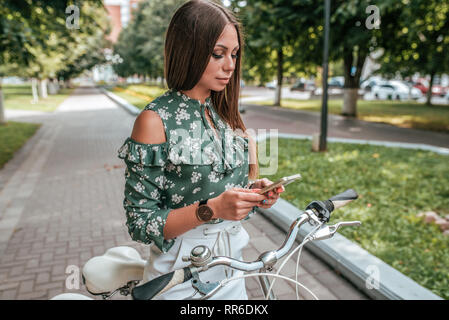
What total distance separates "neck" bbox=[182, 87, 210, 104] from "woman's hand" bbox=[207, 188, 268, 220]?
506mm

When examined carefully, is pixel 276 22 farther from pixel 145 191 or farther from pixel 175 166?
pixel 145 191

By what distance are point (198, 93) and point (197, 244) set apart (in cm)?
62

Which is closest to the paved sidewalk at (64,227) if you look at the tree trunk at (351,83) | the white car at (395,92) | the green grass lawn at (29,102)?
the tree trunk at (351,83)

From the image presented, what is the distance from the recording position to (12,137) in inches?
469

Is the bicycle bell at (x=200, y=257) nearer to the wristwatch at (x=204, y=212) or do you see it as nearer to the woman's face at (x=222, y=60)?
the wristwatch at (x=204, y=212)

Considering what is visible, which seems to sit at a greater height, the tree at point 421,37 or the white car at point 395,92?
the tree at point 421,37

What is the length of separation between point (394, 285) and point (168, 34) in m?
2.91

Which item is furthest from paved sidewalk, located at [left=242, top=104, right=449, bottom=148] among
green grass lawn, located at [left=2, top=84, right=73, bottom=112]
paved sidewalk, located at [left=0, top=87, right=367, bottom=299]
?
green grass lawn, located at [left=2, top=84, right=73, bottom=112]

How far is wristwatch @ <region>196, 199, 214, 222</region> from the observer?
1.20 m

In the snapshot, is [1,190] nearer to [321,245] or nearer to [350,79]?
[321,245]

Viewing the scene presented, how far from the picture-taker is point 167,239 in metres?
1.35

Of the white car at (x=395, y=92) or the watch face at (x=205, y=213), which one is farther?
the white car at (x=395, y=92)

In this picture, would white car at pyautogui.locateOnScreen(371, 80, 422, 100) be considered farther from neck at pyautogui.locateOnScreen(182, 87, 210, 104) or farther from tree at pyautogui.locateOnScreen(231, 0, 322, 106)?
neck at pyautogui.locateOnScreen(182, 87, 210, 104)

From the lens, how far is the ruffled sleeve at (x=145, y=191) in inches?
50.5
